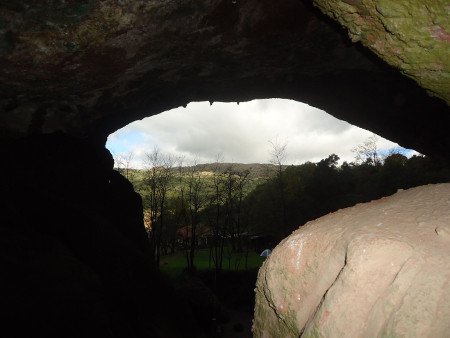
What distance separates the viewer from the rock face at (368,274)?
6.04ft

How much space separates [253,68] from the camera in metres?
9.16

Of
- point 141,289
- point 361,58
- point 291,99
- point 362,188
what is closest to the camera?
point 361,58

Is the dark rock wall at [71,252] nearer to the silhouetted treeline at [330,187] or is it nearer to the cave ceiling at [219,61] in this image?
the cave ceiling at [219,61]

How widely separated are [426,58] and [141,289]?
32.0 ft

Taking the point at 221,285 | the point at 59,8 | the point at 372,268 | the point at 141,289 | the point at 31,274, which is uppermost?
the point at 59,8

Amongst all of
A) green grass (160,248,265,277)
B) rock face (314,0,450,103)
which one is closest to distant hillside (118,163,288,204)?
green grass (160,248,265,277)

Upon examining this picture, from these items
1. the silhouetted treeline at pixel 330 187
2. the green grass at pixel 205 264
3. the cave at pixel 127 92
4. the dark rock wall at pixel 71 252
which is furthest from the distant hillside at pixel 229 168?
the cave at pixel 127 92

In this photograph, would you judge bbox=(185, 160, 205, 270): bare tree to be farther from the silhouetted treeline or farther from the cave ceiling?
the cave ceiling

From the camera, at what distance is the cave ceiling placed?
348 cm

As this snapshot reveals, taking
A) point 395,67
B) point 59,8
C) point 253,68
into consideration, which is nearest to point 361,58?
point 253,68

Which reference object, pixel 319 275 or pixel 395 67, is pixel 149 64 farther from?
pixel 319 275

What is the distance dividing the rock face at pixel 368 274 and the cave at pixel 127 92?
77.8 inches

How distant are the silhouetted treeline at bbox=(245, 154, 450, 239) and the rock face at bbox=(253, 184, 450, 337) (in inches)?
1117

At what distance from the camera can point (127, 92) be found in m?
9.27
